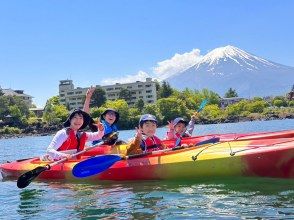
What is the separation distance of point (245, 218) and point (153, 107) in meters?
100

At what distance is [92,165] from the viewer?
364 inches

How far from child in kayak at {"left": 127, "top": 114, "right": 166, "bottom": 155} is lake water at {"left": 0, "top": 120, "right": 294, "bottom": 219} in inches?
31.1

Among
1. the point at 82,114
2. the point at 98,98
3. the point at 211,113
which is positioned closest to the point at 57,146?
the point at 82,114

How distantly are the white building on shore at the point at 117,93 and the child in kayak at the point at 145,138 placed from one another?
4826 inches

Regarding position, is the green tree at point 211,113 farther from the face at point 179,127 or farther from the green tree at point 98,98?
the face at point 179,127

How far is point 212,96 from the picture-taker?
13625 cm

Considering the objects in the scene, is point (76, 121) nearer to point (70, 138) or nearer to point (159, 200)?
point (70, 138)

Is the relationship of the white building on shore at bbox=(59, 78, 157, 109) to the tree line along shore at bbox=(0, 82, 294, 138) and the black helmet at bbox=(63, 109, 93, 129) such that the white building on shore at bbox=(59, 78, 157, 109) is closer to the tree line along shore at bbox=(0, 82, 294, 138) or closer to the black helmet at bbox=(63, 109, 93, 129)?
the tree line along shore at bbox=(0, 82, 294, 138)

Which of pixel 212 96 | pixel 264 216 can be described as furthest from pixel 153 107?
pixel 264 216

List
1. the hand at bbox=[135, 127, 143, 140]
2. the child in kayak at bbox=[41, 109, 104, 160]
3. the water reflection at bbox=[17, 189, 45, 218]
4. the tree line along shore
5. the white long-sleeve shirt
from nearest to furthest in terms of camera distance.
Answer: the water reflection at bbox=[17, 189, 45, 218] < the hand at bbox=[135, 127, 143, 140] < the white long-sleeve shirt < the child in kayak at bbox=[41, 109, 104, 160] < the tree line along shore

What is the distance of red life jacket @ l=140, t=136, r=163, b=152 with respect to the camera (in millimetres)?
9906

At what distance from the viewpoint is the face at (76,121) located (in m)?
10.3

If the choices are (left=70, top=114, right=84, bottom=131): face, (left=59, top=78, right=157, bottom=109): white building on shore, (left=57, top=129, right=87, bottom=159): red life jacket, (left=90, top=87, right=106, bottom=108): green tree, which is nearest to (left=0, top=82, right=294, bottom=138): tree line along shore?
(left=90, top=87, right=106, bottom=108): green tree

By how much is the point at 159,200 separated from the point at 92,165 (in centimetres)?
205
